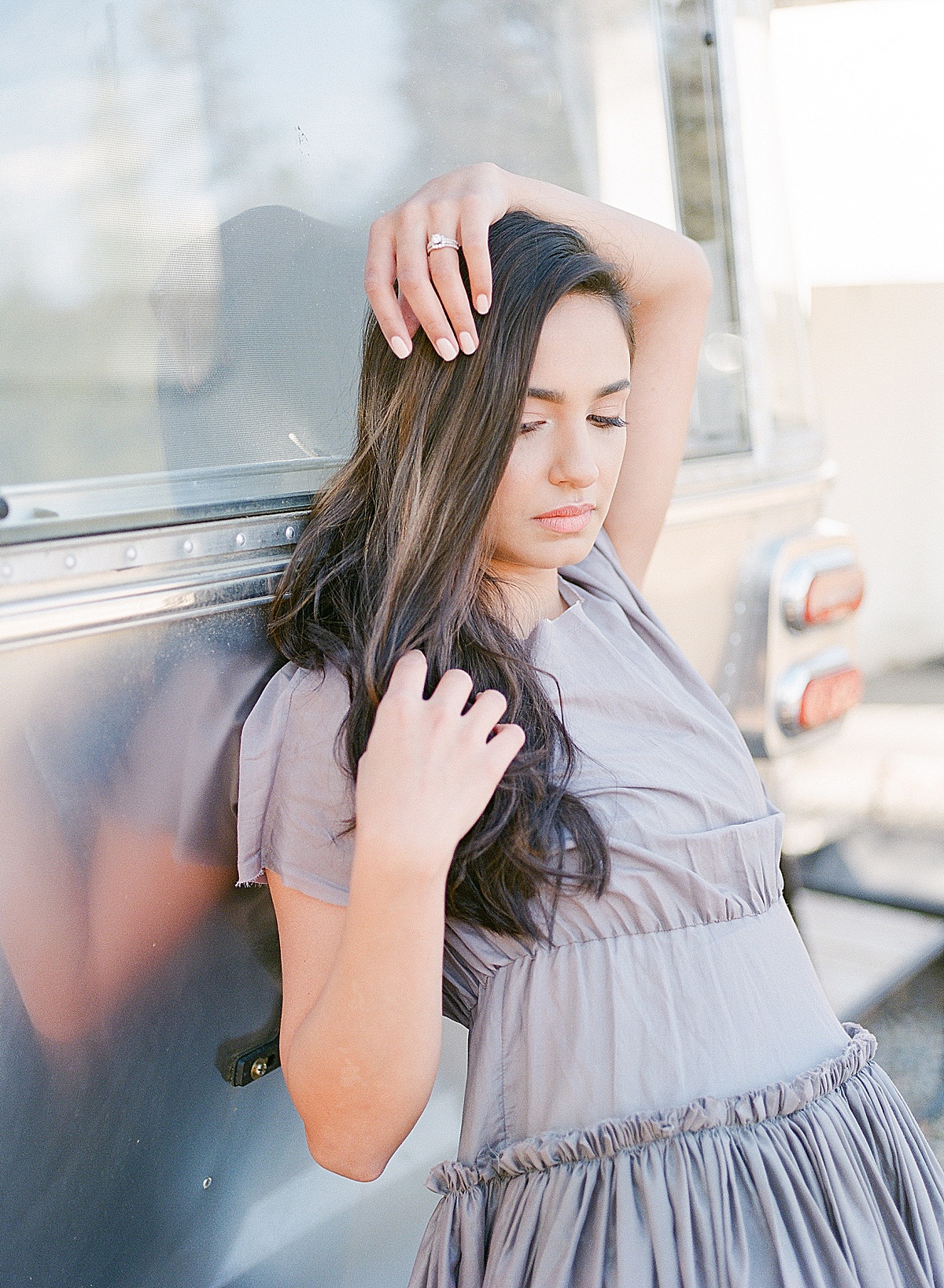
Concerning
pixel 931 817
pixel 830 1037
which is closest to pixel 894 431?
pixel 931 817

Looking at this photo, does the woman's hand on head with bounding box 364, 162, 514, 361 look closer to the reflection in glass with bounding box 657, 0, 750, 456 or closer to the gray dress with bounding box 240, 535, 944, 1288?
the gray dress with bounding box 240, 535, 944, 1288

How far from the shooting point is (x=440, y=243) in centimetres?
141

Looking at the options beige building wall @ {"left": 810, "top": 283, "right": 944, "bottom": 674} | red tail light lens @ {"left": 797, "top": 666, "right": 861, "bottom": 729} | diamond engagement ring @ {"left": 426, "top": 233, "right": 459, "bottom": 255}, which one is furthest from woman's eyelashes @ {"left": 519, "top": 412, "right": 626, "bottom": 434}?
beige building wall @ {"left": 810, "top": 283, "right": 944, "bottom": 674}

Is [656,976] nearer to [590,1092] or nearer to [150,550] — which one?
[590,1092]

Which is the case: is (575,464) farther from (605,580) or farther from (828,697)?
(828,697)

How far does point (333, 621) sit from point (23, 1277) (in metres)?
0.78

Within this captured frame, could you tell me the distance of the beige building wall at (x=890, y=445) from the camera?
6668 millimetres

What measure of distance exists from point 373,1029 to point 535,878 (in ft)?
0.85

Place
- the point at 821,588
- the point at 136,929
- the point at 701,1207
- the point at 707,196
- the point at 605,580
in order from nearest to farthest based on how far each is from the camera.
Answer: the point at 701,1207, the point at 136,929, the point at 605,580, the point at 707,196, the point at 821,588

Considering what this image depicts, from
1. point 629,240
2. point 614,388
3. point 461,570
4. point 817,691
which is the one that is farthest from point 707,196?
point 461,570

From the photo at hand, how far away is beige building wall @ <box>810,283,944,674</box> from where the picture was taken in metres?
6.67

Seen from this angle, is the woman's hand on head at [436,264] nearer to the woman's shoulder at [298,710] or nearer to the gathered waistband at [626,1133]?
the woman's shoulder at [298,710]

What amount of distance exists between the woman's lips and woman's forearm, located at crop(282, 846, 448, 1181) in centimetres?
51

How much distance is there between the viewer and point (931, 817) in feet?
14.6
